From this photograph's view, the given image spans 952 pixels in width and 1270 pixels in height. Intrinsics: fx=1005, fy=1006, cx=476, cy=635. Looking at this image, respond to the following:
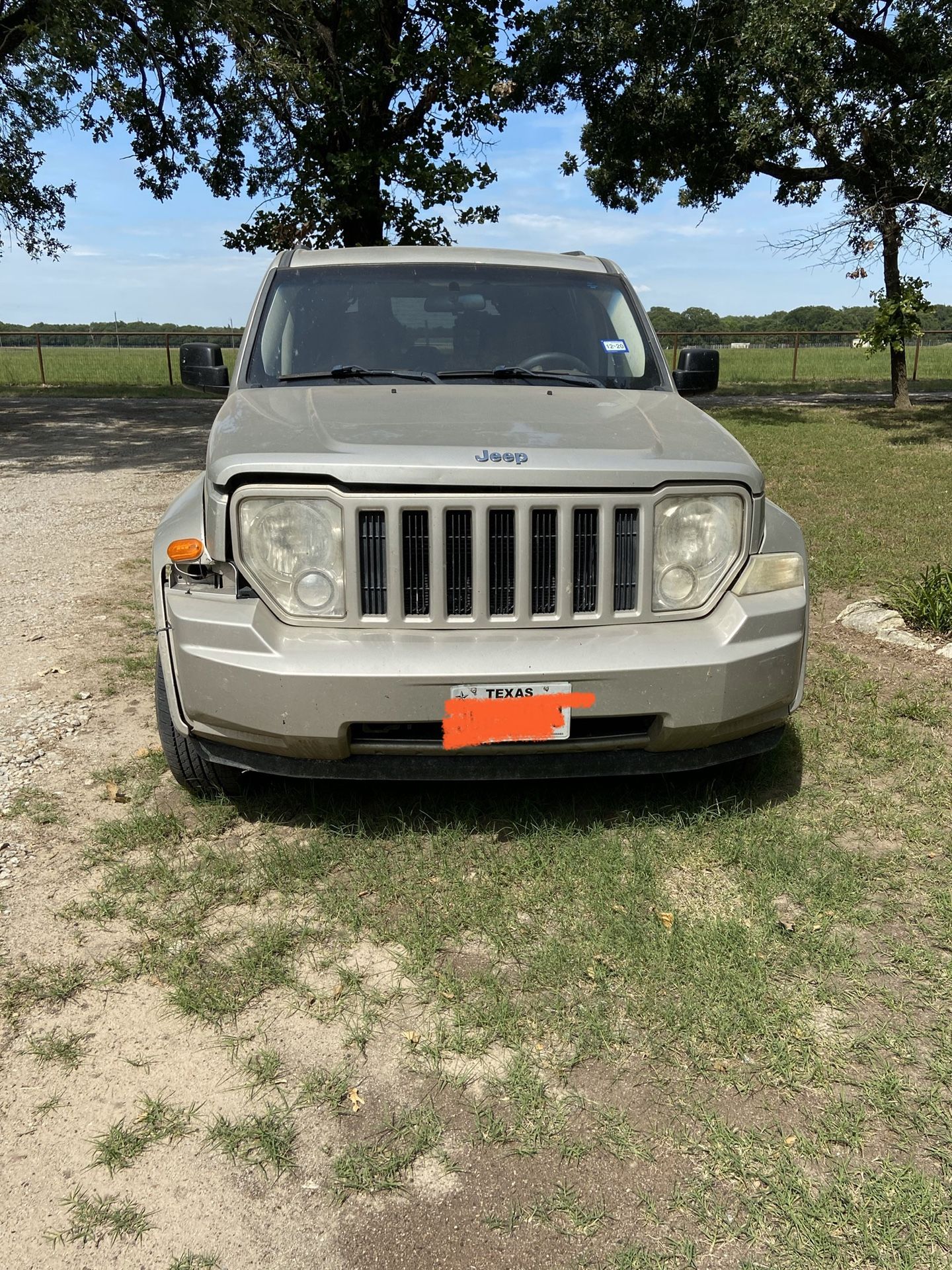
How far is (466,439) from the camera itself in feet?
10.3

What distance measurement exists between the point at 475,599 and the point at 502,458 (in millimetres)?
431

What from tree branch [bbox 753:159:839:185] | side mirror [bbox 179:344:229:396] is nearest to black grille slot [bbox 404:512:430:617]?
side mirror [bbox 179:344:229:396]

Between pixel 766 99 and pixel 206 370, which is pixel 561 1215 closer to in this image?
pixel 206 370

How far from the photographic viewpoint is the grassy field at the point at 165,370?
2891 centimetres

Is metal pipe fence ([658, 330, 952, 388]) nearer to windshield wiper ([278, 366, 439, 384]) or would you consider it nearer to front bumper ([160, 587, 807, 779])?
windshield wiper ([278, 366, 439, 384])

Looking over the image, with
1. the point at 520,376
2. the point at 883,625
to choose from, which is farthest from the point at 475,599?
the point at 883,625

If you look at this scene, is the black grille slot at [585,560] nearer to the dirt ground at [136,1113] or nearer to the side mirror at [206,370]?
the dirt ground at [136,1113]

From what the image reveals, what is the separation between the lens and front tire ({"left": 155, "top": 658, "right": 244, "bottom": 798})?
11.8 ft

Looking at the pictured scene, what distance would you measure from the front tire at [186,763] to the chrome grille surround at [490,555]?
0.78 m

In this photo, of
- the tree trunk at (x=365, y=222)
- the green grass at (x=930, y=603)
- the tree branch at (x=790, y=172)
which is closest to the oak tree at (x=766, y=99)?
the tree branch at (x=790, y=172)

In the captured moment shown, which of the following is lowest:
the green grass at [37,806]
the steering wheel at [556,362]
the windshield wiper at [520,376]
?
the green grass at [37,806]

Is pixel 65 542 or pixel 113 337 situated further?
pixel 113 337

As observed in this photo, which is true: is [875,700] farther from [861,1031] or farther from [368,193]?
[368,193]

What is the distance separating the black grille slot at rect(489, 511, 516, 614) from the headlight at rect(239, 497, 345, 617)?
45cm
